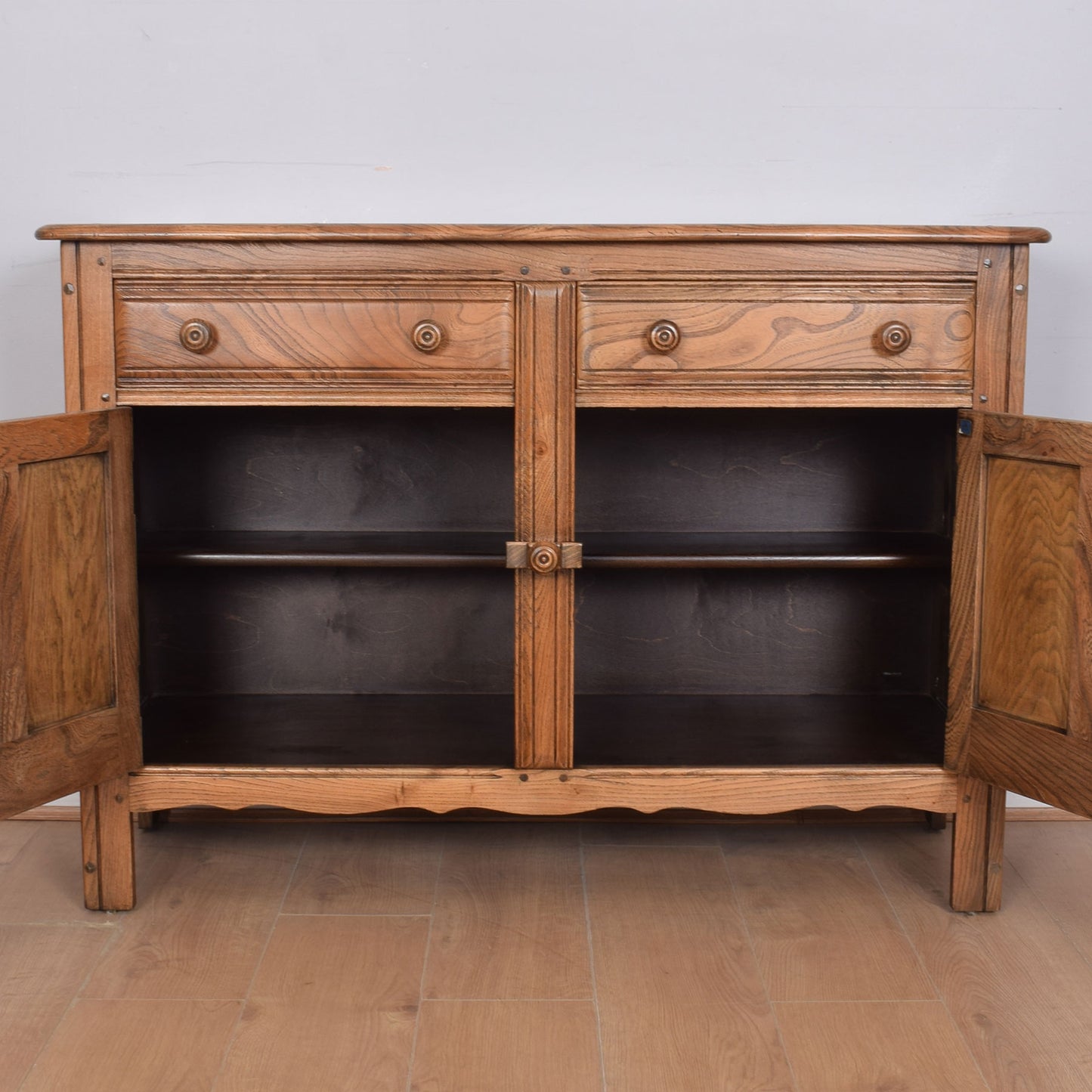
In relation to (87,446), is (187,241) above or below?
above

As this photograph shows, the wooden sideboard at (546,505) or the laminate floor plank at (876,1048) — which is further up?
the wooden sideboard at (546,505)

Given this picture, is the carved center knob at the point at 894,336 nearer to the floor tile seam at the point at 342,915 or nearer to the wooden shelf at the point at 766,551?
the wooden shelf at the point at 766,551

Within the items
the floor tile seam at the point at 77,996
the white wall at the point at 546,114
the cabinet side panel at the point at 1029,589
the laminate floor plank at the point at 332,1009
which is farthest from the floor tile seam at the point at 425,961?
the white wall at the point at 546,114

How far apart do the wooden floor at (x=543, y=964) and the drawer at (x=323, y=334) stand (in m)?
0.96

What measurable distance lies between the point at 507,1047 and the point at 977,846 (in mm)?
956

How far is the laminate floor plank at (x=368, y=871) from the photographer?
2.26 metres

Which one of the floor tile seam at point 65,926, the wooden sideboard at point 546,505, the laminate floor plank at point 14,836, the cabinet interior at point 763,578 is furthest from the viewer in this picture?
the cabinet interior at point 763,578

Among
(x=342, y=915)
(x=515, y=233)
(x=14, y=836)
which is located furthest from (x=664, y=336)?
(x=14, y=836)

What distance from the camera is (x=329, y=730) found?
95.7 inches

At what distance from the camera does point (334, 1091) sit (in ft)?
5.55

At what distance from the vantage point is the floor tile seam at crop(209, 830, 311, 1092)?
1746 millimetres

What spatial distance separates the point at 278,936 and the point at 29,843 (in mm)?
751

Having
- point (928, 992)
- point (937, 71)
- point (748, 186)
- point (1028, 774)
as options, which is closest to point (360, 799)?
point (928, 992)

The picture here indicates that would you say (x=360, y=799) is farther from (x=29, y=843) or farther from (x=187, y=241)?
(x=187, y=241)
